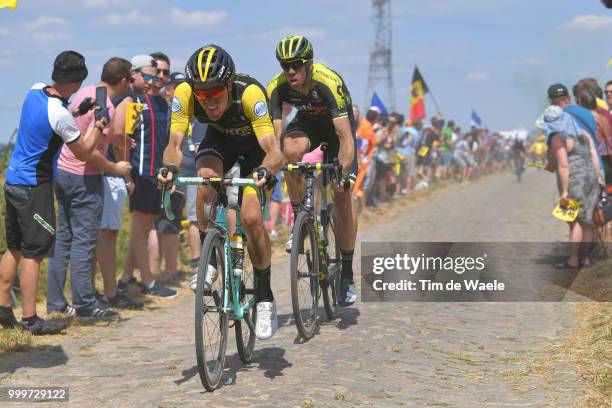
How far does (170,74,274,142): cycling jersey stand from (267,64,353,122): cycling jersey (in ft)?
4.39

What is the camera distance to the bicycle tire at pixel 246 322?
6414mm

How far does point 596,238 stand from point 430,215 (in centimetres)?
840

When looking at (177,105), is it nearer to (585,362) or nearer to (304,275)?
(304,275)

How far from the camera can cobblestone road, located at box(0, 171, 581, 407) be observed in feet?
19.4

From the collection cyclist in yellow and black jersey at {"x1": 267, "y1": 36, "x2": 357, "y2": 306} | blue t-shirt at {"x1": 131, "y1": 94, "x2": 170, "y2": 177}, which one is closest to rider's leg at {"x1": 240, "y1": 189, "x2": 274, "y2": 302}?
cyclist in yellow and black jersey at {"x1": 267, "y1": 36, "x2": 357, "y2": 306}

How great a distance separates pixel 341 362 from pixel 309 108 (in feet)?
7.93

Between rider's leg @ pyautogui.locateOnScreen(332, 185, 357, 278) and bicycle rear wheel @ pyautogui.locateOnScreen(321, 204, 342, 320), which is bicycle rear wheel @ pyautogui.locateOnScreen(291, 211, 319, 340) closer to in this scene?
bicycle rear wheel @ pyautogui.locateOnScreen(321, 204, 342, 320)

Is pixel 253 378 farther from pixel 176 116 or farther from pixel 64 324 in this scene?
pixel 64 324

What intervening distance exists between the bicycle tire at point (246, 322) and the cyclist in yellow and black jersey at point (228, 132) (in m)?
0.06

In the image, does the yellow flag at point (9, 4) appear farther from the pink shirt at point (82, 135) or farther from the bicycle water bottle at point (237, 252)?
the pink shirt at point (82, 135)

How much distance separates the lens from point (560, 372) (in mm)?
6809

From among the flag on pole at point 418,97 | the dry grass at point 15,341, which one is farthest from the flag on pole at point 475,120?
the dry grass at point 15,341

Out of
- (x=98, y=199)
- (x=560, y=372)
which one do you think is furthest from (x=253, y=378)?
(x=98, y=199)

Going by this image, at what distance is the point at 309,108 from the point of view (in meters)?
7.94
